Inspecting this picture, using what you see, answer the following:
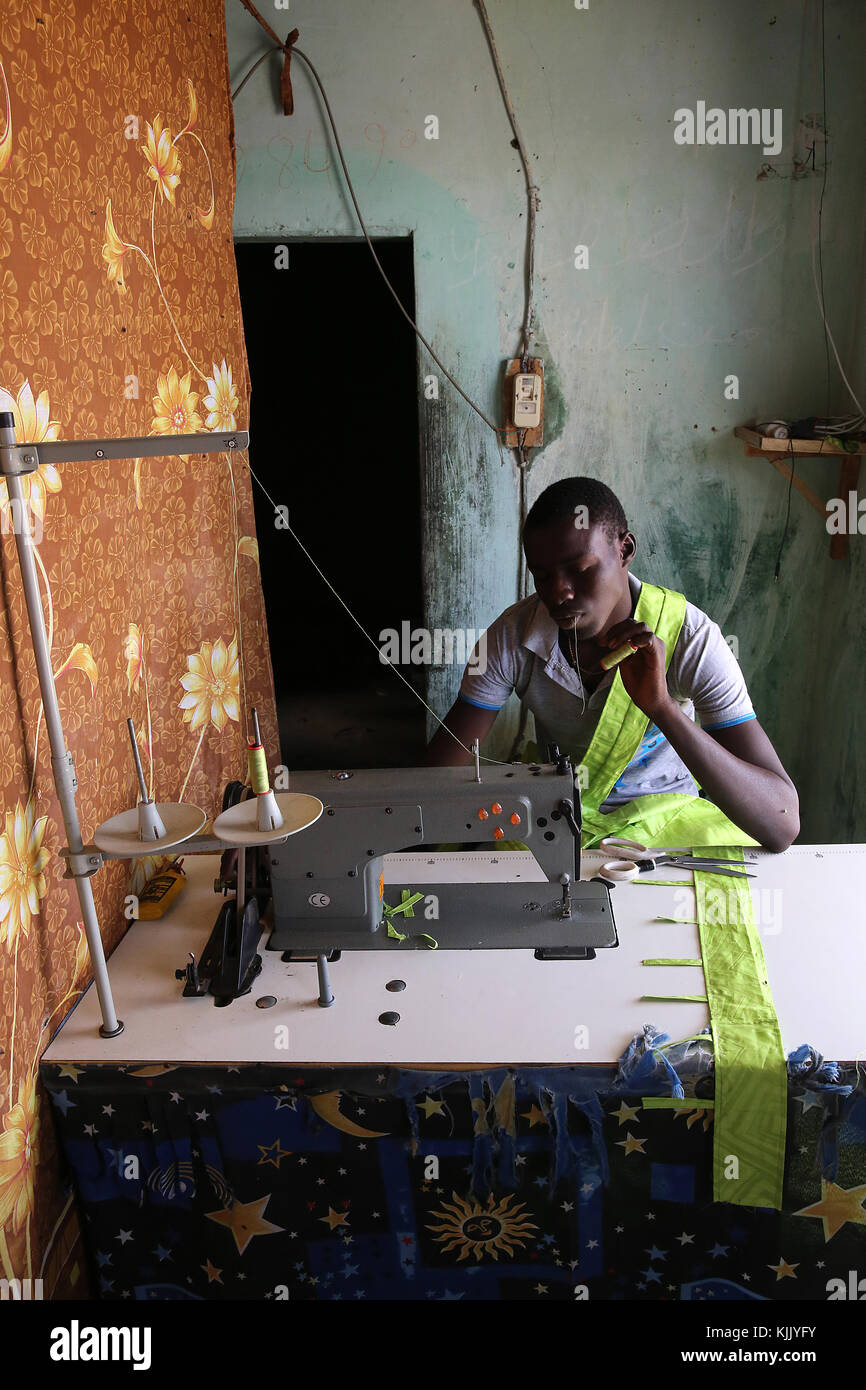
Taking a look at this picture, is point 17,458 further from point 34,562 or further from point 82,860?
point 82,860

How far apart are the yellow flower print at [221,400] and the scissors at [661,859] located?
1.33 metres

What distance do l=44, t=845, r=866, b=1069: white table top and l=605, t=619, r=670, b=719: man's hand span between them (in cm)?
36

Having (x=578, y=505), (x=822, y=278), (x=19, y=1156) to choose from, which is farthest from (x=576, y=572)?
(x=822, y=278)

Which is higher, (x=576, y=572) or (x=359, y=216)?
(x=359, y=216)

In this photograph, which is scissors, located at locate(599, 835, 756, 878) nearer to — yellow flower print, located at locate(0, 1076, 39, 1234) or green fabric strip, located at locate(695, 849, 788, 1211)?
green fabric strip, located at locate(695, 849, 788, 1211)

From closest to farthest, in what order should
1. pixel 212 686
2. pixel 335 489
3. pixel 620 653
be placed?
pixel 620 653 → pixel 212 686 → pixel 335 489

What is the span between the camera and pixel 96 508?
5.30 ft

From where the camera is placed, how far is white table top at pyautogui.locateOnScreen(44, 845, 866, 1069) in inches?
54.1

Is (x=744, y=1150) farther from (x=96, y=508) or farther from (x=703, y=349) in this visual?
(x=703, y=349)

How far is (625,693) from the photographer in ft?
6.63

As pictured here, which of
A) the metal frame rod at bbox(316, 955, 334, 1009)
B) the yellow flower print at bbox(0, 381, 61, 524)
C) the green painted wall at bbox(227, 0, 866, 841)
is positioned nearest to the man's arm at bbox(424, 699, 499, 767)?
the metal frame rod at bbox(316, 955, 334, 1009)

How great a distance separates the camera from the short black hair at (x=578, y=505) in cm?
197

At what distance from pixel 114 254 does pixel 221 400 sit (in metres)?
0.71
